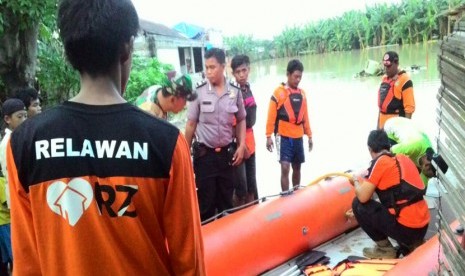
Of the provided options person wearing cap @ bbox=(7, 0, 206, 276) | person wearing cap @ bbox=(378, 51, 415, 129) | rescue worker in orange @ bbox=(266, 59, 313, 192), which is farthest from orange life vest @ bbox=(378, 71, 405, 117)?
person wearing cap @ bbox=(7, 0, 206, 276)

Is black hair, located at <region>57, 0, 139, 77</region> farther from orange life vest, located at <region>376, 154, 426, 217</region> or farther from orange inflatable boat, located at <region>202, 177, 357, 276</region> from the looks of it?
orange life vest, located at <region>376, 154, 426, 217</region>

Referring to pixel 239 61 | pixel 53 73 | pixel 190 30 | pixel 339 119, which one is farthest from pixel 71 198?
pixel 190 30

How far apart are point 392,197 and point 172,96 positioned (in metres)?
1.46

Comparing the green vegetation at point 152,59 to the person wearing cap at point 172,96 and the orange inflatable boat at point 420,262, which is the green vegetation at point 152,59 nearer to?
the orange inflatable boat at point 420,262

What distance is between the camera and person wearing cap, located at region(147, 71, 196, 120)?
8.17ft

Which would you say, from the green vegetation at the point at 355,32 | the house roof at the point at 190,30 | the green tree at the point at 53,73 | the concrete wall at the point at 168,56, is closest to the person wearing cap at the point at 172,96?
the green tree at the point at 53,73

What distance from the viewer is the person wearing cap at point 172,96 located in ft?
8.17

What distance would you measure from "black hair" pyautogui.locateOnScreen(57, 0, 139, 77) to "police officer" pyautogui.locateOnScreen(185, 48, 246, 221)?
2.08 meters

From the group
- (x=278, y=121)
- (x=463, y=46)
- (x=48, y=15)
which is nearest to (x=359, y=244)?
(x=278, y=121)

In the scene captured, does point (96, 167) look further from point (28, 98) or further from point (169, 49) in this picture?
point (169, 49)

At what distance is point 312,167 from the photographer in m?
5.96

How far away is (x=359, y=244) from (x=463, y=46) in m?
2.40

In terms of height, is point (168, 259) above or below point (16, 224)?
below

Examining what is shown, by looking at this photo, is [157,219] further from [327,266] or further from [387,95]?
[387,95]
